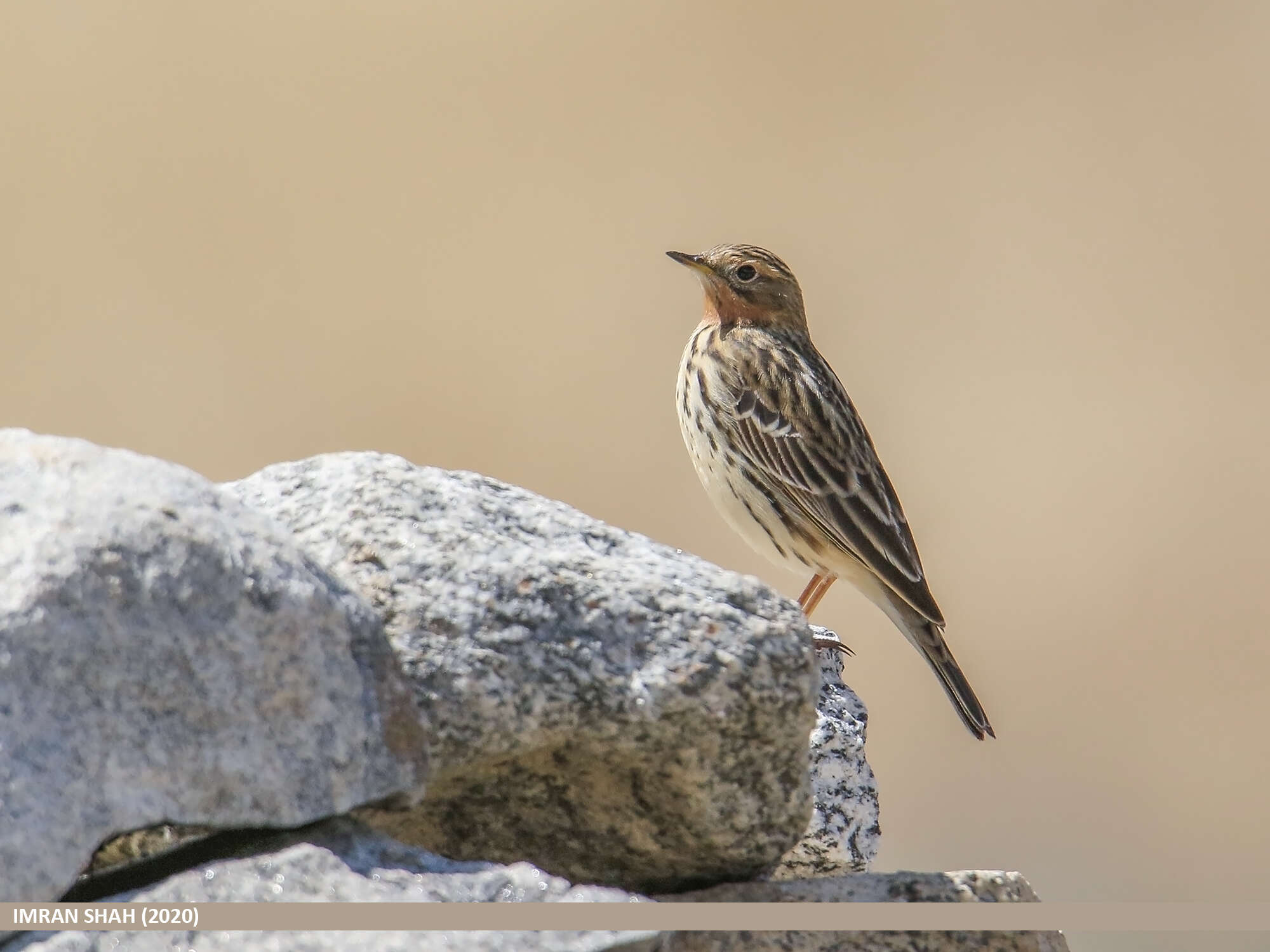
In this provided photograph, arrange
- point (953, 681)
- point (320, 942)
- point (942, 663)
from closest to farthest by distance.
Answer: point (320, 942), point (953, 681), point (942, 663)

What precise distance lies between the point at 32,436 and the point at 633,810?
1560 millimetres

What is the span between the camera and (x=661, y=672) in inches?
124

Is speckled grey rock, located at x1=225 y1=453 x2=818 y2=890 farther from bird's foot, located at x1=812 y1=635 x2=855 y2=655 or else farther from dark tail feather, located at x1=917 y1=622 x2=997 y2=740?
dark tail feather, located at x1=917 y1=622 x2=997 y2=740

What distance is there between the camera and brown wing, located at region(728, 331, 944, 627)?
23.6 feet

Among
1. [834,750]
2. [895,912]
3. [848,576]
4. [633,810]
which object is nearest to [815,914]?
[895,912]

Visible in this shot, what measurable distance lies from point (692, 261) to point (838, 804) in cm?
410

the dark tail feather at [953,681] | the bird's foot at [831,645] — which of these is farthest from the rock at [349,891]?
the dark tail feather at [953,681]

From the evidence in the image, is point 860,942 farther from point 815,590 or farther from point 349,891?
point 815,590

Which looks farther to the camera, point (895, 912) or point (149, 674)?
point (895, 912)

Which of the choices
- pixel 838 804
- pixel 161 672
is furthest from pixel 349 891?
pixel 838 804

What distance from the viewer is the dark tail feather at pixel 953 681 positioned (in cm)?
679

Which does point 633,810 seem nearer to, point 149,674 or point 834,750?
point 149,674

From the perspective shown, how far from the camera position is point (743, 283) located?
26.7ft

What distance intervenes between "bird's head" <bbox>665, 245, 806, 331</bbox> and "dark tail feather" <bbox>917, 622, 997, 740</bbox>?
2081 mm
